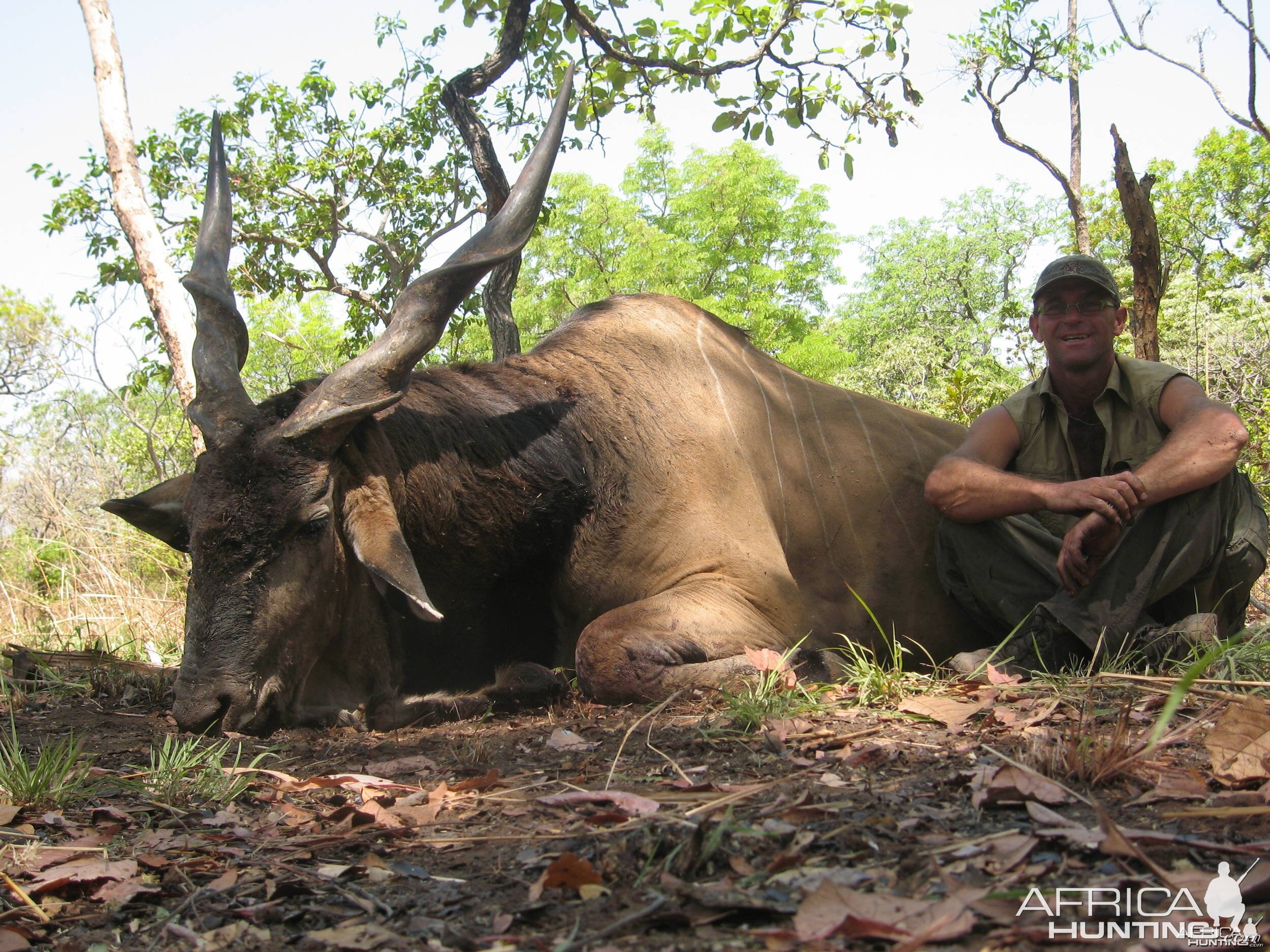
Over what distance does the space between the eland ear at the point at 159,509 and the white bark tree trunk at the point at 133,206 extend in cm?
278

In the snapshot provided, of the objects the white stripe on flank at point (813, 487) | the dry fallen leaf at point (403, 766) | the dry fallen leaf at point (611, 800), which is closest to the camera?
the dry fallen leaf at point (611, 800)

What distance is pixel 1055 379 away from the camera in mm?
4230

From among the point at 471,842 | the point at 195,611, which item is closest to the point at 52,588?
the point at 195,611

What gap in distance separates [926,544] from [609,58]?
429 cm

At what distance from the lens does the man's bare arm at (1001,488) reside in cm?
350

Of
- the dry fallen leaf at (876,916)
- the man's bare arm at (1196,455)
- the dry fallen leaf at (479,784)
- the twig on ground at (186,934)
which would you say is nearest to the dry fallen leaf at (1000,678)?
the man's bare arm at (1196,455)

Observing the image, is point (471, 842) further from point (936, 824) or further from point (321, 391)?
point (321, 391)

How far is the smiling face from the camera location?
4.11 meters

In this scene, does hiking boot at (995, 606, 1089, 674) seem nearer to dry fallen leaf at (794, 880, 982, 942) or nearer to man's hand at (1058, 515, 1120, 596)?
man's hand at (1058, 515, 1120, 596)

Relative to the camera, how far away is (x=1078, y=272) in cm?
412

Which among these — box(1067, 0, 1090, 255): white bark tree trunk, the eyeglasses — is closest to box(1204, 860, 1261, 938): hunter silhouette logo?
the eyeglasses

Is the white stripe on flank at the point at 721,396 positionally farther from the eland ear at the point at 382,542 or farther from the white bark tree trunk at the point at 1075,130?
the white bark tree trunk at the point at 1075,130

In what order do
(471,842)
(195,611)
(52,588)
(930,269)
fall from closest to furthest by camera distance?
(471,842)
(195,611)
(52,588)
(930,269)

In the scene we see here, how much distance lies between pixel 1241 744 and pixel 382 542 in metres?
2.59
